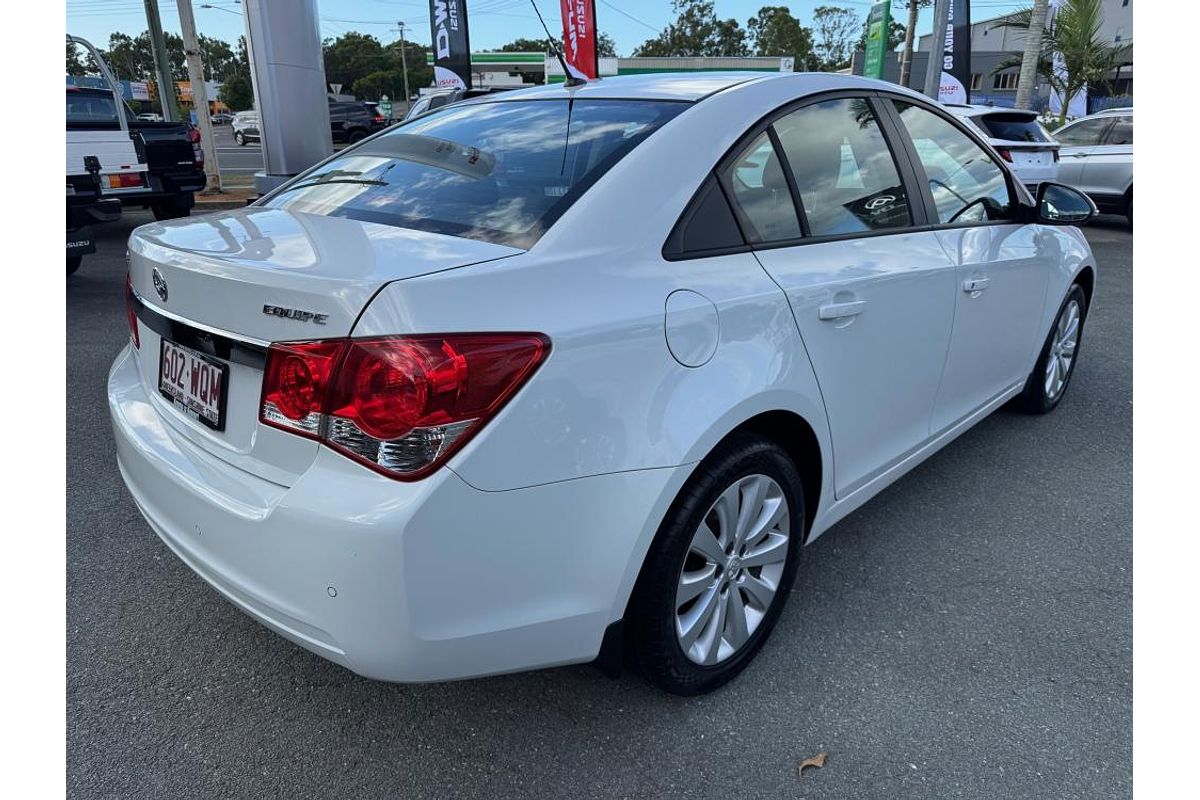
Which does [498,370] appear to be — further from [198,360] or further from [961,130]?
[961,130]

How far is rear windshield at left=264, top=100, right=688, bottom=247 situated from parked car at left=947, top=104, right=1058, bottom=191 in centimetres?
847

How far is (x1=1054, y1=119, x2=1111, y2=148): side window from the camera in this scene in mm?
11711

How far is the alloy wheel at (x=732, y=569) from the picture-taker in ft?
6.57

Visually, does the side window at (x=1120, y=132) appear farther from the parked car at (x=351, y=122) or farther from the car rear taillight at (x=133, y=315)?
the parked car at (x=351, y=122)

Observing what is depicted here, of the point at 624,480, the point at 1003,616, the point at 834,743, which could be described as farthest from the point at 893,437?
the point at 624,480

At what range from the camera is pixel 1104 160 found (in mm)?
11266

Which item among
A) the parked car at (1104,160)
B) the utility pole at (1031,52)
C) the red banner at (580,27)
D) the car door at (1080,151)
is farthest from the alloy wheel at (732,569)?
the utility pole at (1031,52)

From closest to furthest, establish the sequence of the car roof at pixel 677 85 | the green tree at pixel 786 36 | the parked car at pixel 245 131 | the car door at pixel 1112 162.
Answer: the car roof at pixel 677 85 → the car door at pixel 1112 162 → the parked car at pixel 245 131 → the green tree at pixel 786 36

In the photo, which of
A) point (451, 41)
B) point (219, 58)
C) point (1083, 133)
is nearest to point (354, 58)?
point (219, 58)

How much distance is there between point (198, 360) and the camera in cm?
182

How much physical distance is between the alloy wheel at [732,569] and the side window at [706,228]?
604 mm

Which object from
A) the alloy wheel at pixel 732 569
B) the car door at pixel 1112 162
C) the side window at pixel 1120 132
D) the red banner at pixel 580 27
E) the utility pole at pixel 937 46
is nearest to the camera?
the alloy wheel at pixel 732 569

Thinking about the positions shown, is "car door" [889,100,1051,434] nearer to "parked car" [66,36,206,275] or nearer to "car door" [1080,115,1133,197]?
"parked car" [66,36,206,275]

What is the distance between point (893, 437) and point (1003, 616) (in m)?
0.67
